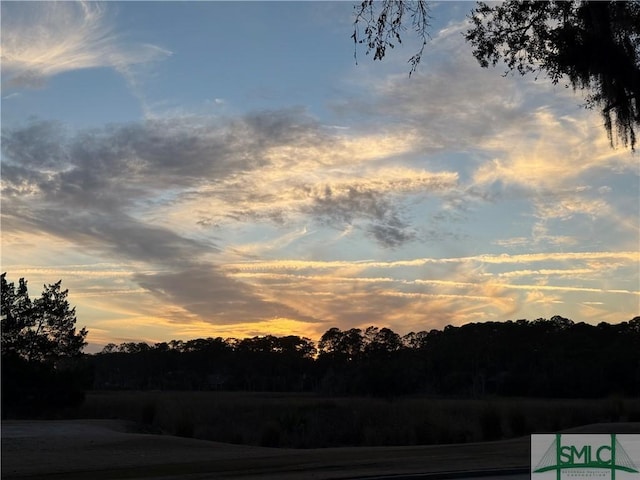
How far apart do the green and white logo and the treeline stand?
Answer: 152 ft

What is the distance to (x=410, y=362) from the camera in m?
89.3

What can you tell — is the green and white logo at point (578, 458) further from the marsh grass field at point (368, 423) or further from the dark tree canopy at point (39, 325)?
the dark tree canopy at point (39, 325)

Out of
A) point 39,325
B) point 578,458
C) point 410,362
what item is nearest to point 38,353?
point 39,325

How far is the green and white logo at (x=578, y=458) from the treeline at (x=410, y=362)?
46.2 m

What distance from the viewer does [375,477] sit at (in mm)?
12422

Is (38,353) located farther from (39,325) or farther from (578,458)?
(578,458)

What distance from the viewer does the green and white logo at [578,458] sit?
9641mm

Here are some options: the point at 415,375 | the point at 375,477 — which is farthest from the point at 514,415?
the point at 415,375

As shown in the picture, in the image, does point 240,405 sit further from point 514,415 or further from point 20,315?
point 514,415

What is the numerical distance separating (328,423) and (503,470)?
1954cm

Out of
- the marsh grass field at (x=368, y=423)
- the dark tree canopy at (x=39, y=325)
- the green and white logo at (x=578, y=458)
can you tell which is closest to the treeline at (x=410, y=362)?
the dark tree canopy at (x=39, y=325)

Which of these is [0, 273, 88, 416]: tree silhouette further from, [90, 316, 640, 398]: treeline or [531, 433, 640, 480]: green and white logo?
[531, 433, 640, 480]: green and white logo

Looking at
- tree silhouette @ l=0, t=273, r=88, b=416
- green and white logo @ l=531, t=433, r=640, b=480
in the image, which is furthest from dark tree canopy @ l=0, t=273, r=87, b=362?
green and white logo @ l=531, t=433, r=640, b=480

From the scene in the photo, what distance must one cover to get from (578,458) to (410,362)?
80.9 meters
